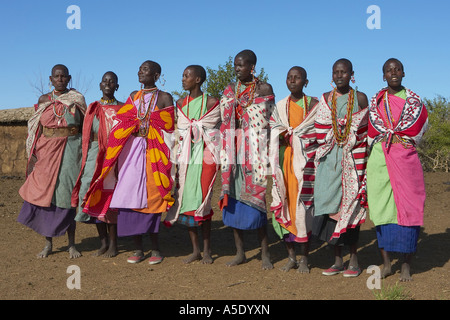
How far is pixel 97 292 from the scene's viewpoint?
4.88m

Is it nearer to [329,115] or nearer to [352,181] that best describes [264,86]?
[329,115]

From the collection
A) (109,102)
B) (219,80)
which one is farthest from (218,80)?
(109,102)

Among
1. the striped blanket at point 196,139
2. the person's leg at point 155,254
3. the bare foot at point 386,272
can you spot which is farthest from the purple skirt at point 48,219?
the bare foot at point 386,272

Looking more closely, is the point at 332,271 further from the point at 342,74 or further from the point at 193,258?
the point at 342,74

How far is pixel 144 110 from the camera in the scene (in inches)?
236

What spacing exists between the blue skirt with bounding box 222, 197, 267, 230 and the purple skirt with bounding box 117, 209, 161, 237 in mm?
905

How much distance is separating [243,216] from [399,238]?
1699 millimetres

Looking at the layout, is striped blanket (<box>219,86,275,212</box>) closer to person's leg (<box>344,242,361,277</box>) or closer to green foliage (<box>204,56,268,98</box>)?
person's leg (<box>344,242,361,277</box>)

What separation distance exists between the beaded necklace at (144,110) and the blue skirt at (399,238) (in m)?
2.99

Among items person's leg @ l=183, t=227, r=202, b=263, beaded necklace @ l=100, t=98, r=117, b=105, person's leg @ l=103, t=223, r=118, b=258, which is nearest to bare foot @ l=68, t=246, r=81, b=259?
person's leg @ l=103, t=223, r=118, b=258

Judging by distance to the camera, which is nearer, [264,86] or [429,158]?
[264,86]

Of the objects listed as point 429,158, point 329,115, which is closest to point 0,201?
point 329,115

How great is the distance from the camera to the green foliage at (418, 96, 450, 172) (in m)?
14.4

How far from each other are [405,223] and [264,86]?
2.13m
